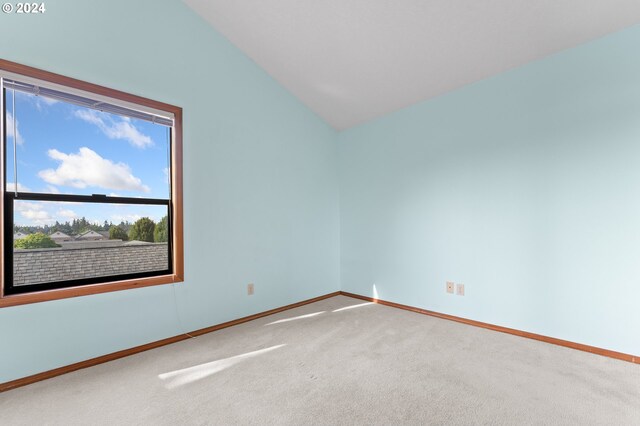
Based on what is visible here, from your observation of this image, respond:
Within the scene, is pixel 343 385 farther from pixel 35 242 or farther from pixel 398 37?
pixel 398 37

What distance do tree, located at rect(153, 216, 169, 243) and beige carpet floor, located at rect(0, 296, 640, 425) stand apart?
0.98 m

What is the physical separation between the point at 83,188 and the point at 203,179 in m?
0.94

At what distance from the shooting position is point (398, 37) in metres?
2.55

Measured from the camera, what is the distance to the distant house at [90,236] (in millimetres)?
2270

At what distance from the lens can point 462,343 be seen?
2.46 meters

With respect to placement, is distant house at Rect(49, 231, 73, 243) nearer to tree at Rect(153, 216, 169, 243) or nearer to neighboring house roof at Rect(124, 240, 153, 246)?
neighboring house roof at Rect(124, 240, 153, 246)

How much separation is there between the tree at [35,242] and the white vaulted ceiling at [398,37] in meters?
2.46

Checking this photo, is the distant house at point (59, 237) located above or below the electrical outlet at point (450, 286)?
above

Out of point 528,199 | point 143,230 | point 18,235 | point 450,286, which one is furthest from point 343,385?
point 18,235

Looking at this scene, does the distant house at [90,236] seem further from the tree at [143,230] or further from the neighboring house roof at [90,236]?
the tree at [143,230]

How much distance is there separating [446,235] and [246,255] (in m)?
2.26

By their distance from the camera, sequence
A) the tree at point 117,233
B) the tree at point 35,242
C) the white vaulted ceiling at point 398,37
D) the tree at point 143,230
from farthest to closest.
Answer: the tree at point 143,230, the tree at point 117,233, the white vaulted ceiling at point 398,37, the tree at point 35,242

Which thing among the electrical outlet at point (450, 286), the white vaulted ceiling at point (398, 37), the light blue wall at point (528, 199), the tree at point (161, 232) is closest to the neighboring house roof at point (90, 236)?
the tree at point (161, 232)

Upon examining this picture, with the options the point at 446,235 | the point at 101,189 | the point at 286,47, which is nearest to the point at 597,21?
the point at 446,235
